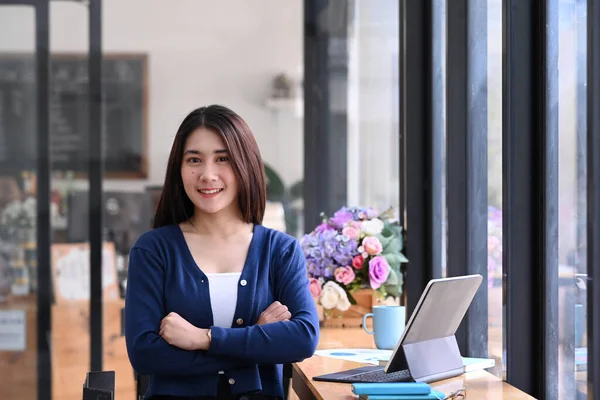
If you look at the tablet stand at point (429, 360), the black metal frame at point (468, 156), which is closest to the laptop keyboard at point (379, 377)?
the tablet stand at point (429, 360)

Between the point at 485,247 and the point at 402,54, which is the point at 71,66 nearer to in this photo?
the point at 402,54

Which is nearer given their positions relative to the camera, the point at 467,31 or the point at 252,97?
the point at 467,31

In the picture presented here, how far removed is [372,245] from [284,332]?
1211 mm

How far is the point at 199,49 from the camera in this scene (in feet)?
13.5

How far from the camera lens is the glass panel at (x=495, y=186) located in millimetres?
2338

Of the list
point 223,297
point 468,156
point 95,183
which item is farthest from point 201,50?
point 223,297

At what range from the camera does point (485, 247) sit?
8.43 feet

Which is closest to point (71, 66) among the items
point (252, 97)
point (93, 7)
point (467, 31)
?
point (93, 7)

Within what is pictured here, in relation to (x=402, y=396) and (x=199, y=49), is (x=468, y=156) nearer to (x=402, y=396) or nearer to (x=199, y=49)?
(x=402, y=396)

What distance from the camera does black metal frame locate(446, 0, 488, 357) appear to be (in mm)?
2596


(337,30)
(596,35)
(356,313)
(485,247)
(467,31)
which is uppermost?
(337,30)

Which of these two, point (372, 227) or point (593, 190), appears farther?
point (372, 227)

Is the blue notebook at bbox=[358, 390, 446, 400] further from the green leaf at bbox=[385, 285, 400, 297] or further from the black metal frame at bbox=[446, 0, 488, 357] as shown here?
the green leaf at bbox=[385, 285, 400, 297]

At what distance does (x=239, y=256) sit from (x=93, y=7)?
235cm
